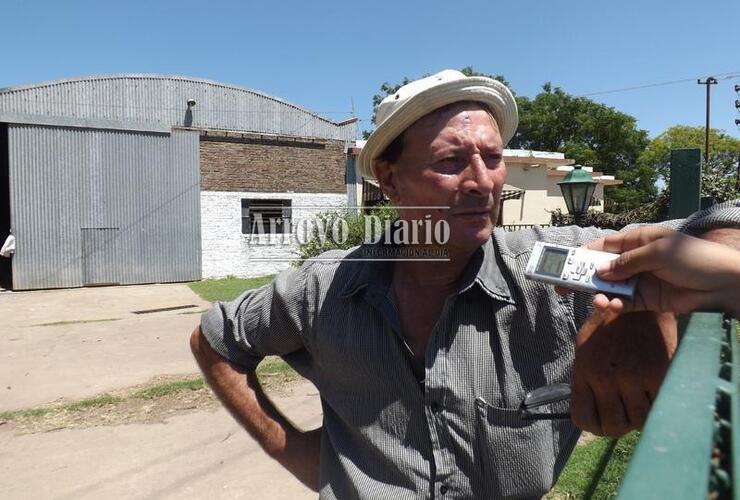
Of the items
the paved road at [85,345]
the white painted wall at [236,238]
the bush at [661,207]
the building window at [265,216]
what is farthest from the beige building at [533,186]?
the paved road at [85,345]

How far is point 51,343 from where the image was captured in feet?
24.0

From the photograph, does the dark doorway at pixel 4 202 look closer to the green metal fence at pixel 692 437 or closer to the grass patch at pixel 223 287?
the grass patch at pixel 223 287

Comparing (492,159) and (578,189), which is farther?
(578,189)

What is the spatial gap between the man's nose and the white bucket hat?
208 mm

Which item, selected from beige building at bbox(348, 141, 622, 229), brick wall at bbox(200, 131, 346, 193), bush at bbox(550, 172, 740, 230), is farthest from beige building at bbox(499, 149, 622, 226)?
brick wall at bbox(200, 131, 346, 193)

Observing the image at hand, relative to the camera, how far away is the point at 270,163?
16688 millimetres

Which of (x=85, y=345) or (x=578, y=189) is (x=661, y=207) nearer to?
(x=578, y=189)

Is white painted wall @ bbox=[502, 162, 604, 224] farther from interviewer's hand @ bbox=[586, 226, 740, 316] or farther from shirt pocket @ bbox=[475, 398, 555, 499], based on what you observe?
interviewer's hand @ bbox=[586, 226, 740, 316]

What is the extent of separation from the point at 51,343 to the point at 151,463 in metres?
4.67

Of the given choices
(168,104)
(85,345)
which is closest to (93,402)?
(85,345)

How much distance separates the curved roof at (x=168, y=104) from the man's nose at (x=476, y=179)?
615 inches

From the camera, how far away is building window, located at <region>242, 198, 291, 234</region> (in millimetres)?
16516

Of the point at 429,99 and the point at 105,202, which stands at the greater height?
the point at 105,202

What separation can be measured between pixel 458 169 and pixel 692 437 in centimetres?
115
